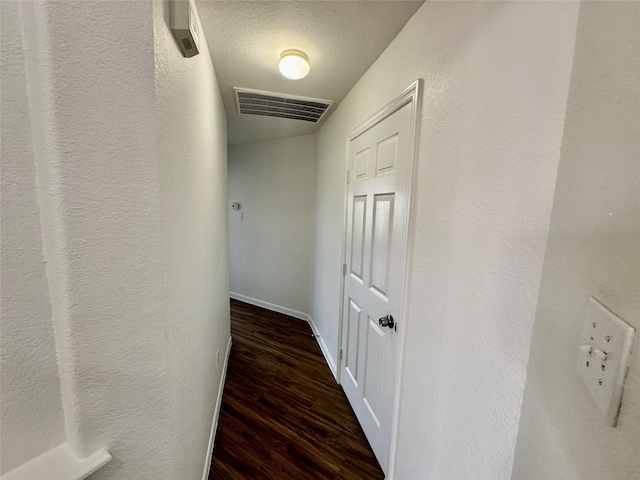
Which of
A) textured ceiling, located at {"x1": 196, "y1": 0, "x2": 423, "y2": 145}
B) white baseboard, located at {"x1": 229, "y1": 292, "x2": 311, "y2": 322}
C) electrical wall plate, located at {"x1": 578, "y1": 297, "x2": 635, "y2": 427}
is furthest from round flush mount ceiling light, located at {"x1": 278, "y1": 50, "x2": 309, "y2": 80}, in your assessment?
white baseboard, located at {"x1": 229, "y1": 292, "x2": 311, "y2": 322}

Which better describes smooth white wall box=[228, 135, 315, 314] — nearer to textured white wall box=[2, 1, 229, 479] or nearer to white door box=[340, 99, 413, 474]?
white door box=[340, 99, 413, 474]

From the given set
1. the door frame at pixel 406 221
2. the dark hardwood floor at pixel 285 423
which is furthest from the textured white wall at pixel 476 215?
the dark hardwood floor at pixel 285 423

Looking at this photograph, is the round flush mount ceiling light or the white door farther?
the round flush mount ceiling light

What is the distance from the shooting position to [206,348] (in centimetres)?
142

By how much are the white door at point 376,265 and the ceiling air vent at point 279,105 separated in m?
0.59

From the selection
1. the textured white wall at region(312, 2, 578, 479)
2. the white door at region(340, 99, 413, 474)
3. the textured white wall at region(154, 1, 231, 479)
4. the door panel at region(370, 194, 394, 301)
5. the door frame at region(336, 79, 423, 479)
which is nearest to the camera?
the textured white wall at region(312, 2, 578, 479)

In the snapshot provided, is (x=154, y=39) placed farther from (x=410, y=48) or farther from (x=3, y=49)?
(x=410, y=48)

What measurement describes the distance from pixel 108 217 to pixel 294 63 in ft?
4.21

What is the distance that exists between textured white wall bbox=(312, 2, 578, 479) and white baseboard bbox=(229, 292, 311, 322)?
2.22 m

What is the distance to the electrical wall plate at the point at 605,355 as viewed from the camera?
0.36 meters

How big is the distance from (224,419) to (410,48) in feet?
7.91

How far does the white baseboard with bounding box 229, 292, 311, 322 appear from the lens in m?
3.36

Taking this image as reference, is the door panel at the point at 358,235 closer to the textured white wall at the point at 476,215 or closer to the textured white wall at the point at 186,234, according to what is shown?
the textured white wall at the point at 476,215

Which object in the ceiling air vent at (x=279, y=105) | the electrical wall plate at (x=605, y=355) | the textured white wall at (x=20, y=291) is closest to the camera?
the electrical wall plate at (x=605, y=355)
